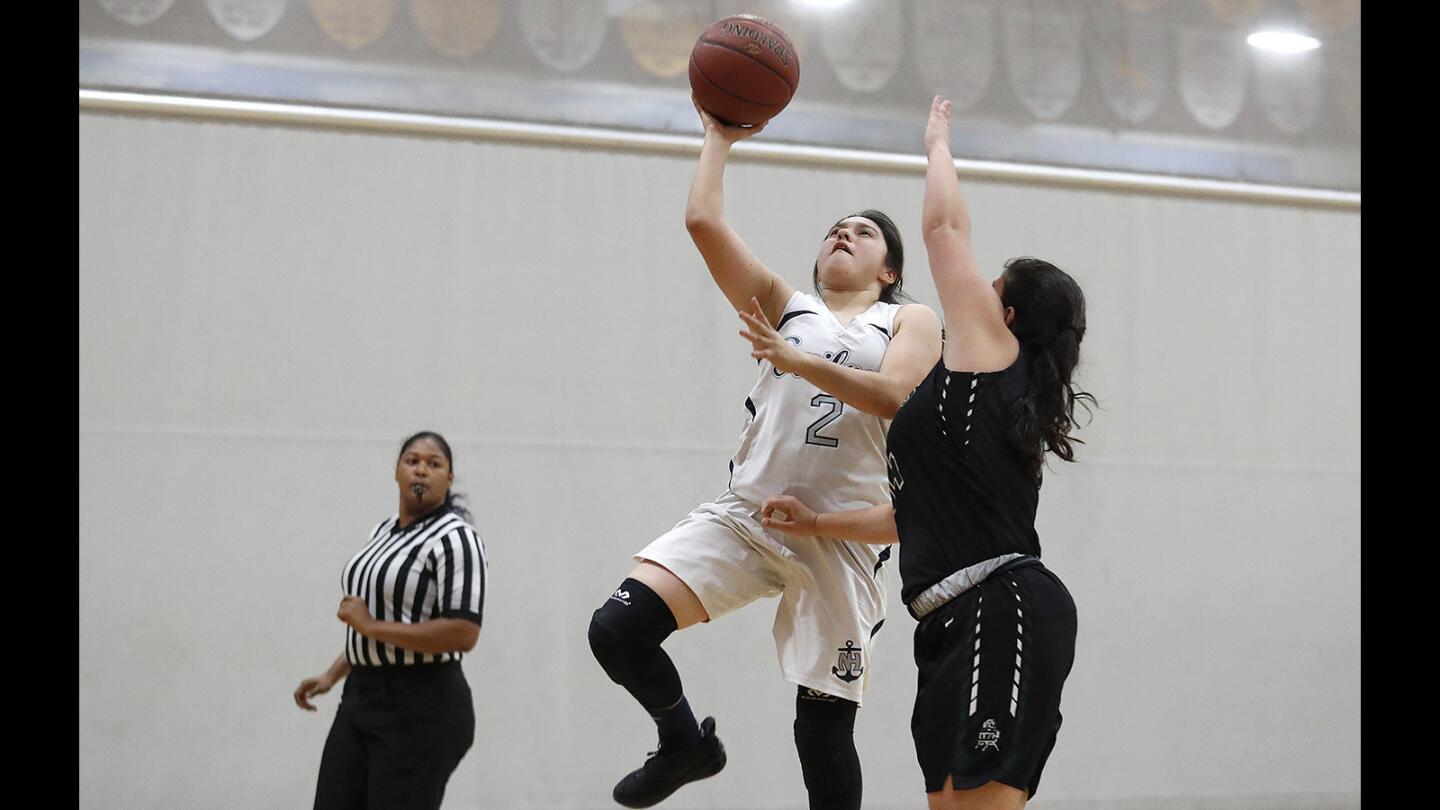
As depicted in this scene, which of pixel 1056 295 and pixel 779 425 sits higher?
pixel 1056 295

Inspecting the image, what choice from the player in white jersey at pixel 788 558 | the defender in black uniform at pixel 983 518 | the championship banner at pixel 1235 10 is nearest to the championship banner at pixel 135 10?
the player in white jersey at pixel 788 558

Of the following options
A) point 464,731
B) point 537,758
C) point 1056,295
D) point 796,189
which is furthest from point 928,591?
point 796,189

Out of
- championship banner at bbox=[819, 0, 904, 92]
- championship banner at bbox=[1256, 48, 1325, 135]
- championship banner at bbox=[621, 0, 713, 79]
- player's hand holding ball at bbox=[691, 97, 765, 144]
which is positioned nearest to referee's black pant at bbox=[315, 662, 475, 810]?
player's hand holding ball at bbox=[691, 97, 765, 144]

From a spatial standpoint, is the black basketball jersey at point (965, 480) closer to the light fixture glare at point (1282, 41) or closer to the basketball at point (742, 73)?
the basketball at point (742, 73)

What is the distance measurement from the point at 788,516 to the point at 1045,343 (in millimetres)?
928

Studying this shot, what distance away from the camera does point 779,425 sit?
378 centimetres

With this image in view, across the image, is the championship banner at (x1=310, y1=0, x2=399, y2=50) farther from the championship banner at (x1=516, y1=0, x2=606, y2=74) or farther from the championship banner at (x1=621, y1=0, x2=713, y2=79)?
the championship banner at (x1=621, y1=0, x2=713, y2=79)

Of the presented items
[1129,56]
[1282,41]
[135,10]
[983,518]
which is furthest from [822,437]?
[1282,41]

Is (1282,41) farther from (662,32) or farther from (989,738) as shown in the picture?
(989,738)

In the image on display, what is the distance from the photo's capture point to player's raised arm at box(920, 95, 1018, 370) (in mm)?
2857

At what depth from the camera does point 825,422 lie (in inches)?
147
